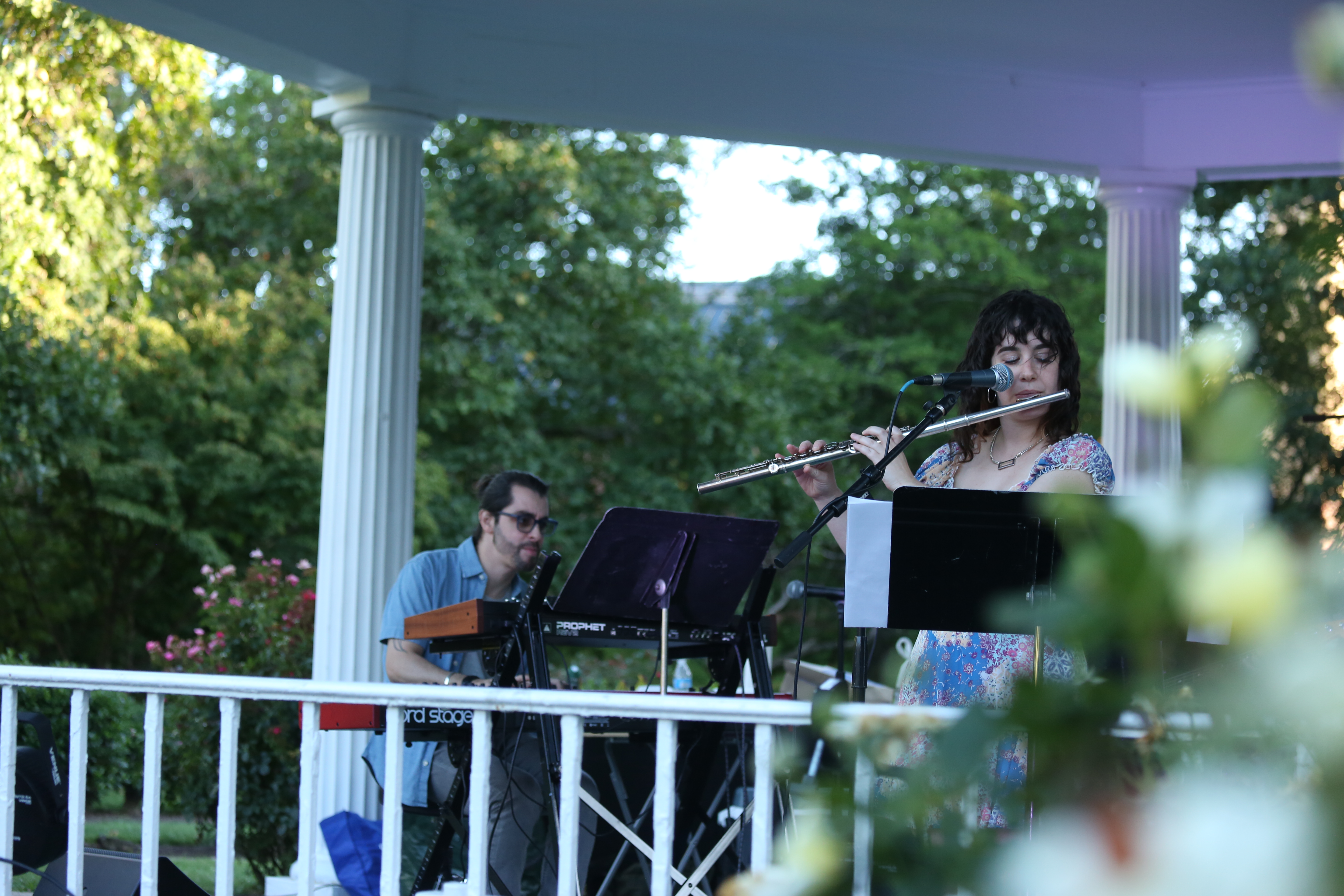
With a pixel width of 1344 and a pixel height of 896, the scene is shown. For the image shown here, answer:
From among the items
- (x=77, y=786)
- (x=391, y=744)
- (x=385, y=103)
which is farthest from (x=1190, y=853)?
(x=385, y=103)

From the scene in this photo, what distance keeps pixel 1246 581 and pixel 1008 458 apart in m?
2.52

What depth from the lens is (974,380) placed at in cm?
269

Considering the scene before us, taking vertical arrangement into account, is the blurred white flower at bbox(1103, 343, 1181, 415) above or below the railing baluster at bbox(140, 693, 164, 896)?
above

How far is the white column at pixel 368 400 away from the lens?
4535 millimetres

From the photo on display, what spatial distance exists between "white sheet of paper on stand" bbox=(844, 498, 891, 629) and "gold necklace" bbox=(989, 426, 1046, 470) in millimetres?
784

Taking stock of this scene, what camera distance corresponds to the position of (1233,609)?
0.49 meters

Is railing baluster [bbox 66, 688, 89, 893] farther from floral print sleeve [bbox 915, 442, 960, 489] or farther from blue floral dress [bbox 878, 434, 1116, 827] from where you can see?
floral print sleeve [bbox 915, 442, 960, 489]

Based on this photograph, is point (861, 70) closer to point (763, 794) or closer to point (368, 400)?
point (368, 400)

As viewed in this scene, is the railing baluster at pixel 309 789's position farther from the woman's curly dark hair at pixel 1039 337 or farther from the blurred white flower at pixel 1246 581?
the blurred white flower at pixel 1246 581

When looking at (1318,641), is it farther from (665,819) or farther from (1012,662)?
(1012,662)

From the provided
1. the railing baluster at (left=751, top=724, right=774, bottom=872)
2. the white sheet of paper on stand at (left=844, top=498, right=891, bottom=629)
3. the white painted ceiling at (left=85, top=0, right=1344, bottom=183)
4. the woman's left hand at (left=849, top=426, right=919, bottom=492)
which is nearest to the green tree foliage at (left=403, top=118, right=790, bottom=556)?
the white painted ceiling at (left=85, top=0, right=1344, bottom=183)

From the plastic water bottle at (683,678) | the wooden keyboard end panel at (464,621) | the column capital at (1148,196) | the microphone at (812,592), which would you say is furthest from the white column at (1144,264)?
the wooden keyboard end panel at (464,621)

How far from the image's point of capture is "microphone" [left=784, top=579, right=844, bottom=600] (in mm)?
2688

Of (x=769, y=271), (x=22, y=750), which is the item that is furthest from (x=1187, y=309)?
(x=22, y=750)
